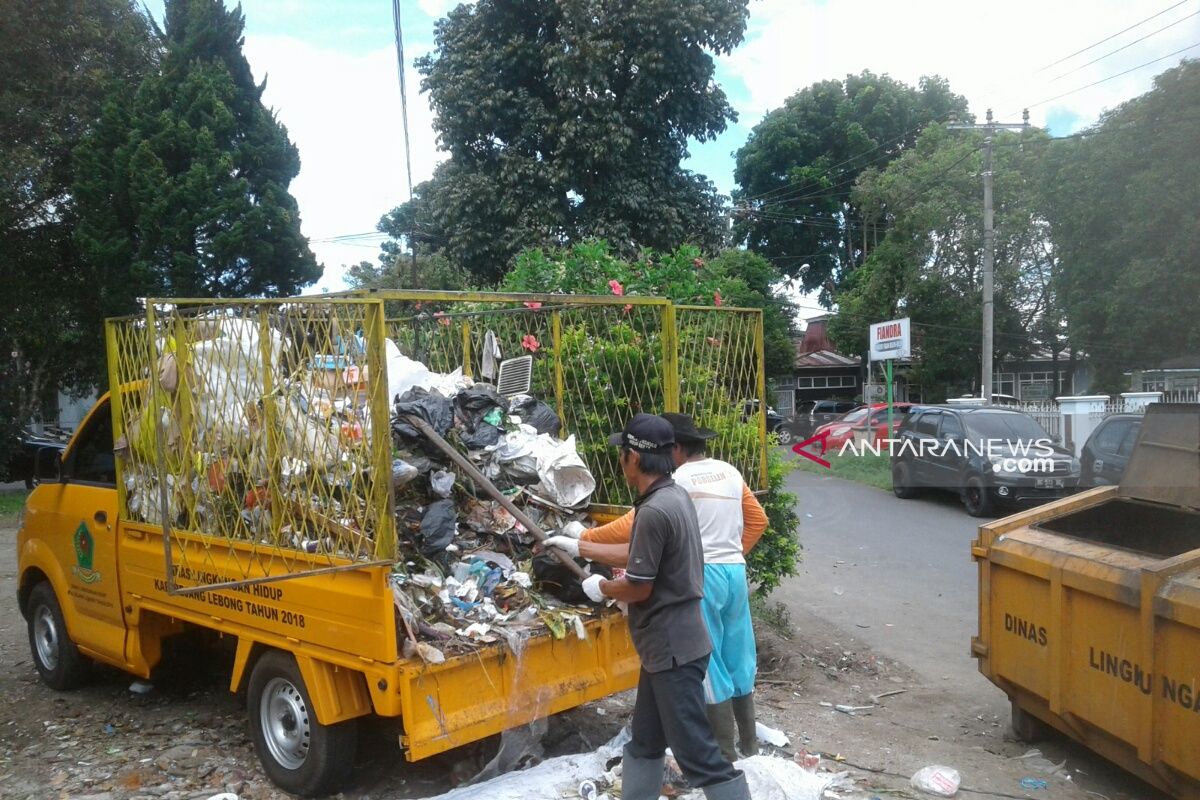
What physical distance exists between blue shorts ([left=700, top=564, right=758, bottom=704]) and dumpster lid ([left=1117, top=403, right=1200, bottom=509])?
2.31 meters

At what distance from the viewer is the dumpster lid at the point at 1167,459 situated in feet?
16.1

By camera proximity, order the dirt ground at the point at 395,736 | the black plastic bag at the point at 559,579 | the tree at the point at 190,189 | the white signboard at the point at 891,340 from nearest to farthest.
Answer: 1. the dirt ground at the point at 395,736
2. the black plastic bag at the point at 559,579
3. the tree at the point at 190,189
4. the white signboard at the point at 891,340

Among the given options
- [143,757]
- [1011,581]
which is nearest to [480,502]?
[143,757]

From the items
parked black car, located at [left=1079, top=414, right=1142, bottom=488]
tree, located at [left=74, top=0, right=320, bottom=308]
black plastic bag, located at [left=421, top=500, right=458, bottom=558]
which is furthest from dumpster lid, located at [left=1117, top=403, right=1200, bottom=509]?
tree, located at [left=74, top=0, right=320, bottom=308]

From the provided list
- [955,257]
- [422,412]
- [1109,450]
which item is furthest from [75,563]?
[955,257]

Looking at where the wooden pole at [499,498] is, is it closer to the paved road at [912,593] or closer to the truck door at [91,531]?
the truck door at [91,531]

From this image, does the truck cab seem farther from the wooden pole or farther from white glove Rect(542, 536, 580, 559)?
white glove Rect(542, 536, 580, 559)

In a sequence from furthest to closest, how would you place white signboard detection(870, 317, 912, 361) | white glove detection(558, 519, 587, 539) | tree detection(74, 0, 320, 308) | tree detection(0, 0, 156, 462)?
white signboard detection(870, 317, 912, 361) < tree detection(74, 0, 320, 308) < tree detection(0, 0, 156, 462) < white glove detection(558, 519, 587, 539)

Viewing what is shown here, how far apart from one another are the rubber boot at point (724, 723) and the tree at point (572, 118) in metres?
12.3

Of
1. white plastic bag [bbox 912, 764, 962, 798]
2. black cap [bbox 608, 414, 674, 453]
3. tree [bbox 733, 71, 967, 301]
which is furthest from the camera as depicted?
tree [bbox 733, 71, 967, 301]

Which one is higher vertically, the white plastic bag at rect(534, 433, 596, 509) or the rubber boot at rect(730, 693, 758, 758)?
the white plastic bag at rect(534, 433, 596, 509)

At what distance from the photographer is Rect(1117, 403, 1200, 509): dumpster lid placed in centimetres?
491

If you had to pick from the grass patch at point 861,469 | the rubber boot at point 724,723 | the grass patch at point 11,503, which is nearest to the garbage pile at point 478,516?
the rubber boot at point 724,723

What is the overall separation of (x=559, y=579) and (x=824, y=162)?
3797 centimetres
